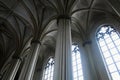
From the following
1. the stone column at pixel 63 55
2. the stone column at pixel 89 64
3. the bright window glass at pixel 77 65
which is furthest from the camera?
the bright window glass at pixel 77 65

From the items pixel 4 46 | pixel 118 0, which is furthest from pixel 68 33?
pixel 4 46

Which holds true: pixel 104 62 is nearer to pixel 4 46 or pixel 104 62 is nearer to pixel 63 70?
pixel 63 70

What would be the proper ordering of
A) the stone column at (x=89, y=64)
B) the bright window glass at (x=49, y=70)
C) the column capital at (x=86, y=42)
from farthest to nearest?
the bright window glass at (x=49, y=70) → the column capital at (x=86, y=42) → the stone column at (x=89, y=64)

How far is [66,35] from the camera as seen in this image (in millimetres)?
8234

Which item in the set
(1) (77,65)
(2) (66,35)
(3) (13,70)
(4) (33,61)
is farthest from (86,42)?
(3) (13,70)

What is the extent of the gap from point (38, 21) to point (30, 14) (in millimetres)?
1020

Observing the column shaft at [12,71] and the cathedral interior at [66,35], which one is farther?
the column shaft at [12,71]

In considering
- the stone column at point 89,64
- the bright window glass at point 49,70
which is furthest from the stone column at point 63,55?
the bright window glass at point 49,70

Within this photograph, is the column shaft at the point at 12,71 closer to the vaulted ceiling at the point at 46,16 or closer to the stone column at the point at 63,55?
the vaulted ceiling at the point at 46,16

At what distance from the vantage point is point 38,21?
12734 mm

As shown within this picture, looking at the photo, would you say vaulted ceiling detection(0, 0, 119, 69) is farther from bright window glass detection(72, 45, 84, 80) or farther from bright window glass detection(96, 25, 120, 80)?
bright window glass detection(72, 45, 84, 80)

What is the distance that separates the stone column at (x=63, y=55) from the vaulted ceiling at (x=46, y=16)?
213cm

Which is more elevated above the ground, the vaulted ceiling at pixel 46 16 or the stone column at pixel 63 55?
the vaulted ceiling at pixel 46 16

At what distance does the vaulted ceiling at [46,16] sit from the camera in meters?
11.5
